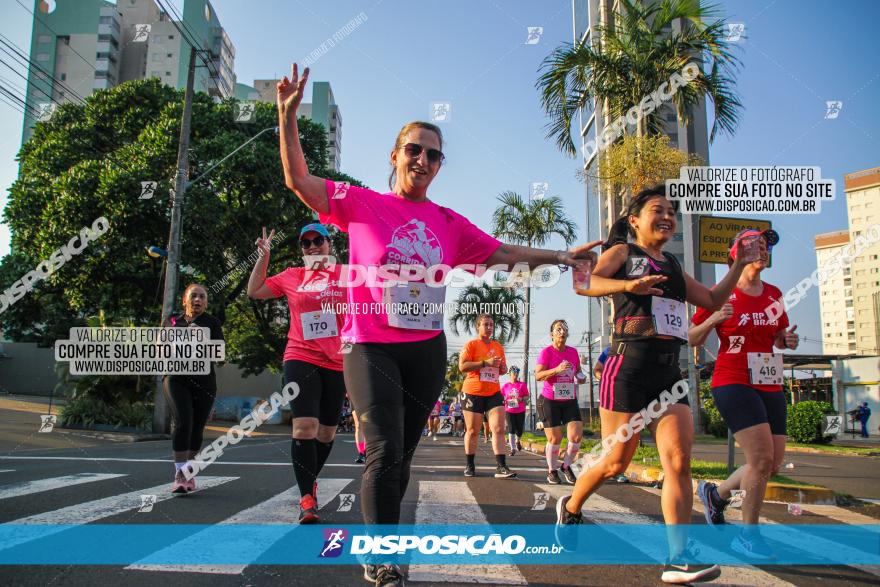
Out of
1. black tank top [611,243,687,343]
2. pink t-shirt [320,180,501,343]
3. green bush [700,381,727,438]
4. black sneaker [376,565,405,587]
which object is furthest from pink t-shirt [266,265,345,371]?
green bush [700,381,727,438]

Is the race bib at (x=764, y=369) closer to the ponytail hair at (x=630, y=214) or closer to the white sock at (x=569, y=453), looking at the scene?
the ponytail hair at (x=630, y=214)

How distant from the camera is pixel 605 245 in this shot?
368 centimetres

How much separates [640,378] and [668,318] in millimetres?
390

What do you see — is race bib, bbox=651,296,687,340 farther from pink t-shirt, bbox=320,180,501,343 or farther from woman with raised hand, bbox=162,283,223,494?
woman with raised hand, bbox=162,283,223,494

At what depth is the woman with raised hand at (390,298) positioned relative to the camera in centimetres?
260

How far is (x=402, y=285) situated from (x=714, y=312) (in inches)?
96.2

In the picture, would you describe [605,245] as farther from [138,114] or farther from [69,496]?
[138,114]

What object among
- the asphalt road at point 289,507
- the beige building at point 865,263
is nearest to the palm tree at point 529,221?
the asphalt road at point 289,507

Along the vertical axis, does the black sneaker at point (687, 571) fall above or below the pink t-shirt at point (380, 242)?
below

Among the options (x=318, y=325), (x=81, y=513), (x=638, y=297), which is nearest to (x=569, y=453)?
(x=318, y=325)

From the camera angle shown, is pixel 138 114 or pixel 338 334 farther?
pixel 138 114

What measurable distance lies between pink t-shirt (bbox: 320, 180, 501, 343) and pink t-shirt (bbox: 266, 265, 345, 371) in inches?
76.6

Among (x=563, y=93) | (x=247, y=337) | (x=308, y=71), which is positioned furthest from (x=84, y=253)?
(x=308, y=71)

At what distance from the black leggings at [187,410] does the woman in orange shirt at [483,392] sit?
11.5ft
